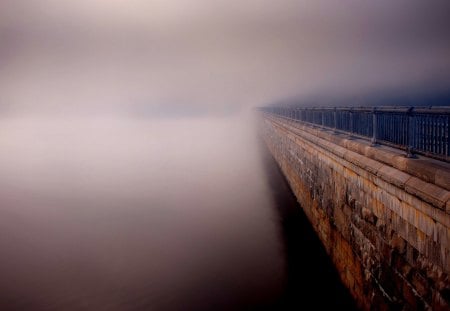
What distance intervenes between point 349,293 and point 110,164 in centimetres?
3357

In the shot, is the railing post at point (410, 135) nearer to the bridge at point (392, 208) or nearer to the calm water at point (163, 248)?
the bridge at point (392, 208)

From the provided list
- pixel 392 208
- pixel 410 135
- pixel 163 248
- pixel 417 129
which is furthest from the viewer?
pixel 163 248

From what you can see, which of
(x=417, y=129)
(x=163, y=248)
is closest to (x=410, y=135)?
(x=417, y=129)

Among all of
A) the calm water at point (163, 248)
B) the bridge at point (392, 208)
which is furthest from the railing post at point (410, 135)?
the calm water at point (163, 248)

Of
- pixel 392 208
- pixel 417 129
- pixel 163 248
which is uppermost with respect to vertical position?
pixel 417 129

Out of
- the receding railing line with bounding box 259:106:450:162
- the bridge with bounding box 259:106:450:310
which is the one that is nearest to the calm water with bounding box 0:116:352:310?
the bridge with bounding box 259:106:450:310

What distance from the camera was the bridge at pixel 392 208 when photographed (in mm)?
4074

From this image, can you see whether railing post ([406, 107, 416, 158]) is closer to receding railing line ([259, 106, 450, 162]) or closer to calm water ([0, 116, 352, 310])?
receding railing line ([259, 106, 450, 162])

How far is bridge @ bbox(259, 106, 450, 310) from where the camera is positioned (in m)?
4.07

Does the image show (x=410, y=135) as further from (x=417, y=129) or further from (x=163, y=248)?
(x=163, y=248)

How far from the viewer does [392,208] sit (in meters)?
5.21

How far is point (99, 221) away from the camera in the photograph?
1709 centimetres

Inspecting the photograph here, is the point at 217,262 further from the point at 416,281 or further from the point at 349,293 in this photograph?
the point at 416,281

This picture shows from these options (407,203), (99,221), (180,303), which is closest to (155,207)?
(99,221)
